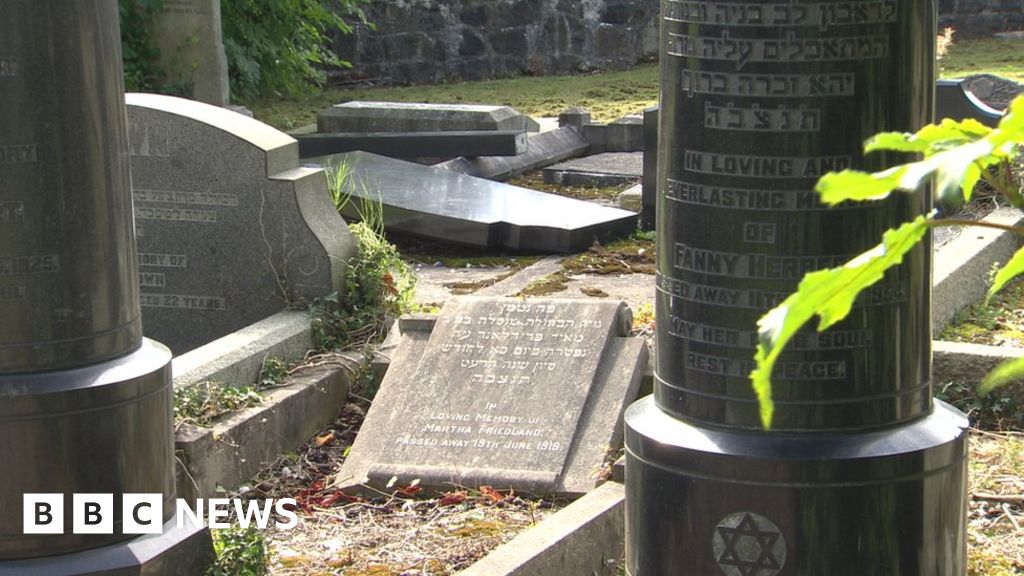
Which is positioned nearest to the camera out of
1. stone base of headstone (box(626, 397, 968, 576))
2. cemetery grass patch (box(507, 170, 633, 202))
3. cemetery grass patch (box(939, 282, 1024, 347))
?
stone base of headstone (box(626, 397, 968, 576))

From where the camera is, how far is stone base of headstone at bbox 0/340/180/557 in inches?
126

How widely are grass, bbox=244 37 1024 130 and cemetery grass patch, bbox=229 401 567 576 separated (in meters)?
7.09

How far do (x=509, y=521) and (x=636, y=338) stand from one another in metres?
0.95

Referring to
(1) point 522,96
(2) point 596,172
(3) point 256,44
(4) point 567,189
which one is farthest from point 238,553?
(1) point 522,96

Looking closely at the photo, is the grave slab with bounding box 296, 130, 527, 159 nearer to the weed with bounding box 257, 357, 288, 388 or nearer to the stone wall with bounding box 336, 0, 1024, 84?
the weed with bounding box 257, 357, 288, 388

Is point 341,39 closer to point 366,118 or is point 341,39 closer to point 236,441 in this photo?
point 366,118

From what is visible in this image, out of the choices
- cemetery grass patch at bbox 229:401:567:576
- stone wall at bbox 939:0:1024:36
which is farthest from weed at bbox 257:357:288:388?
stone wall at bbox 939:0:1024:36

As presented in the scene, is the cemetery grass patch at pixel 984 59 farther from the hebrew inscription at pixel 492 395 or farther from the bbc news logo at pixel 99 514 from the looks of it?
the bbc news logo at pixel 99 514

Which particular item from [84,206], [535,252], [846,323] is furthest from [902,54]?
[535,252]

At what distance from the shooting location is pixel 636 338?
15.4ft

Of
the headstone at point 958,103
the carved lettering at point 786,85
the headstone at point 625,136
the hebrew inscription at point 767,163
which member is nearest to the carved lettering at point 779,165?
the hebrew inscription at point 767,163

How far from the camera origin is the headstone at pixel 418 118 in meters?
10.0

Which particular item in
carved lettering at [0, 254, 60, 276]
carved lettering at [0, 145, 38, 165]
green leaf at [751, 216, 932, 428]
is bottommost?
carved lettering at [0, 254, 60, 276]

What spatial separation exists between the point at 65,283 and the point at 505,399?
5.62 ft
